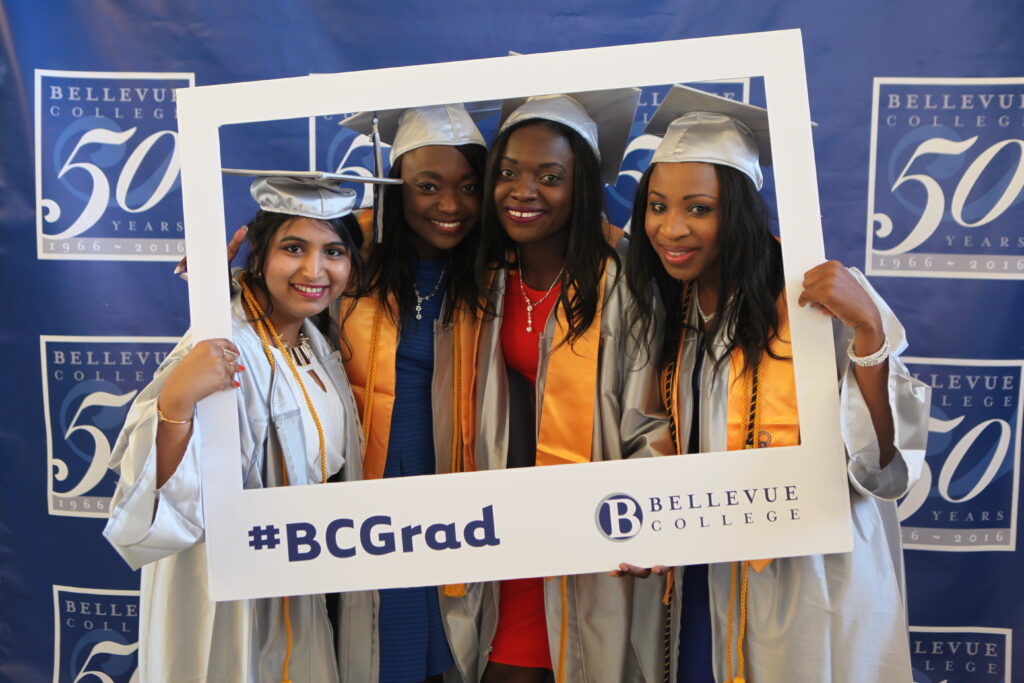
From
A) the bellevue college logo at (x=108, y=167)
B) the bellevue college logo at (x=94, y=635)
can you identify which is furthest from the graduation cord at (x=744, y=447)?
the bellevue college logo at (x=94, y=635)

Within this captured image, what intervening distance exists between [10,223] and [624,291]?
1.83 m

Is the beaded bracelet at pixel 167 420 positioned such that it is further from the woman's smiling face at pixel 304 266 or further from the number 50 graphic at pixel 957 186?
the number 50 graphic at pixel 957 186

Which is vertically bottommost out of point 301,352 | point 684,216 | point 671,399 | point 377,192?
point 671,399

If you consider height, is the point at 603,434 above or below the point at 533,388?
below

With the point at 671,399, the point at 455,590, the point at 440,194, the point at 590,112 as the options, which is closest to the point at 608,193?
the point at 590,112

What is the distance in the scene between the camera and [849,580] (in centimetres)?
169

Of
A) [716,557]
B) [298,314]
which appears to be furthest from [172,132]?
[716,557]

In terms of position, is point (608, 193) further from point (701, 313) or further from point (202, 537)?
point (202, 537)

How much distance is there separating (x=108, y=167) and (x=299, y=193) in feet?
3.28

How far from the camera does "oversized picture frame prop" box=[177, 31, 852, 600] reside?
5.24ft

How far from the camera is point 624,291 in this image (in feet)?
6.06

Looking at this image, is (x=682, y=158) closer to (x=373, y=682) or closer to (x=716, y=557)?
(x=716, y=557)

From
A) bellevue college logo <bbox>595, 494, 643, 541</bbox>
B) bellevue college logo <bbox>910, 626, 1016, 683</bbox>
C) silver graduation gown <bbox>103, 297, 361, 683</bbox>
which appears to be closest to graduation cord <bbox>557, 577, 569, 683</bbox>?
bellevue college logo <bbox>595, 494, 643, 541</bbox>

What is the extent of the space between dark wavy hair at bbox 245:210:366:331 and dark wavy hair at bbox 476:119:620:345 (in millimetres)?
289
